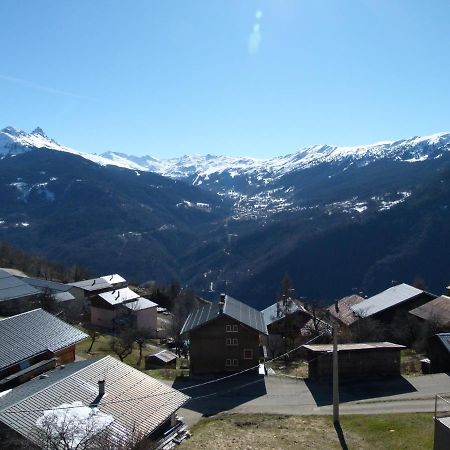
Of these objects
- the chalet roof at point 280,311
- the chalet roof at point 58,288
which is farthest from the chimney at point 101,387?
the chalet roof at point 58,288

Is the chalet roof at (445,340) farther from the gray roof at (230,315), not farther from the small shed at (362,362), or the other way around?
the gray roof at (230,315)

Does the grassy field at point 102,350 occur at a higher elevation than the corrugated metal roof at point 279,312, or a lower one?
lower

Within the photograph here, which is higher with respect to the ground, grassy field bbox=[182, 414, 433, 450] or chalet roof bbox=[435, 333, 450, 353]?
chalet roof bbox=[435, 333, 450, 353]

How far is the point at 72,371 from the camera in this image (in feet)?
93.5

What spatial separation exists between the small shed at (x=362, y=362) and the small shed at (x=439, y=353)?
412 centimetres

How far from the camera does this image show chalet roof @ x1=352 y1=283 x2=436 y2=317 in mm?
66994

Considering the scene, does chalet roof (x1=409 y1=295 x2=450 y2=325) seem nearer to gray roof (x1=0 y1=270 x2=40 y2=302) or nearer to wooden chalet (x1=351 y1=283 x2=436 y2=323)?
wooden chalet (x1=351 y1=283 x2=436 y2=323)

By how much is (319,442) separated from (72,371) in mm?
13821

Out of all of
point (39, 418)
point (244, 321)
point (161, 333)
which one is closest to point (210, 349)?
point (244, 321)

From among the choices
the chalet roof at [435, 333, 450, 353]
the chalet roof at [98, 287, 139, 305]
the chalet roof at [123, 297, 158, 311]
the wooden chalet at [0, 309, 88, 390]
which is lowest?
the chalet roof at [123, 297, 158, 311]

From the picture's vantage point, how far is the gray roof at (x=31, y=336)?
1351 inches

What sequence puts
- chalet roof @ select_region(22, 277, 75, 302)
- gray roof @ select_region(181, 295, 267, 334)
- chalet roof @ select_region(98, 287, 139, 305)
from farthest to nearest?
chalet roof @ select_region(22, 277, 75, 302) < chalet roof @ select_region(98, 287, 139, 305) < gray roof @ select_region(181, 295, 267, 334)

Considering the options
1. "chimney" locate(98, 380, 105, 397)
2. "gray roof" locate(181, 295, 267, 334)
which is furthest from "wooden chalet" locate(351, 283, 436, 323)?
"chimney" locate(98, 380, 105, 397)

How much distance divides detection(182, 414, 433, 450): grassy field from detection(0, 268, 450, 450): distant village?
6.71 feet
